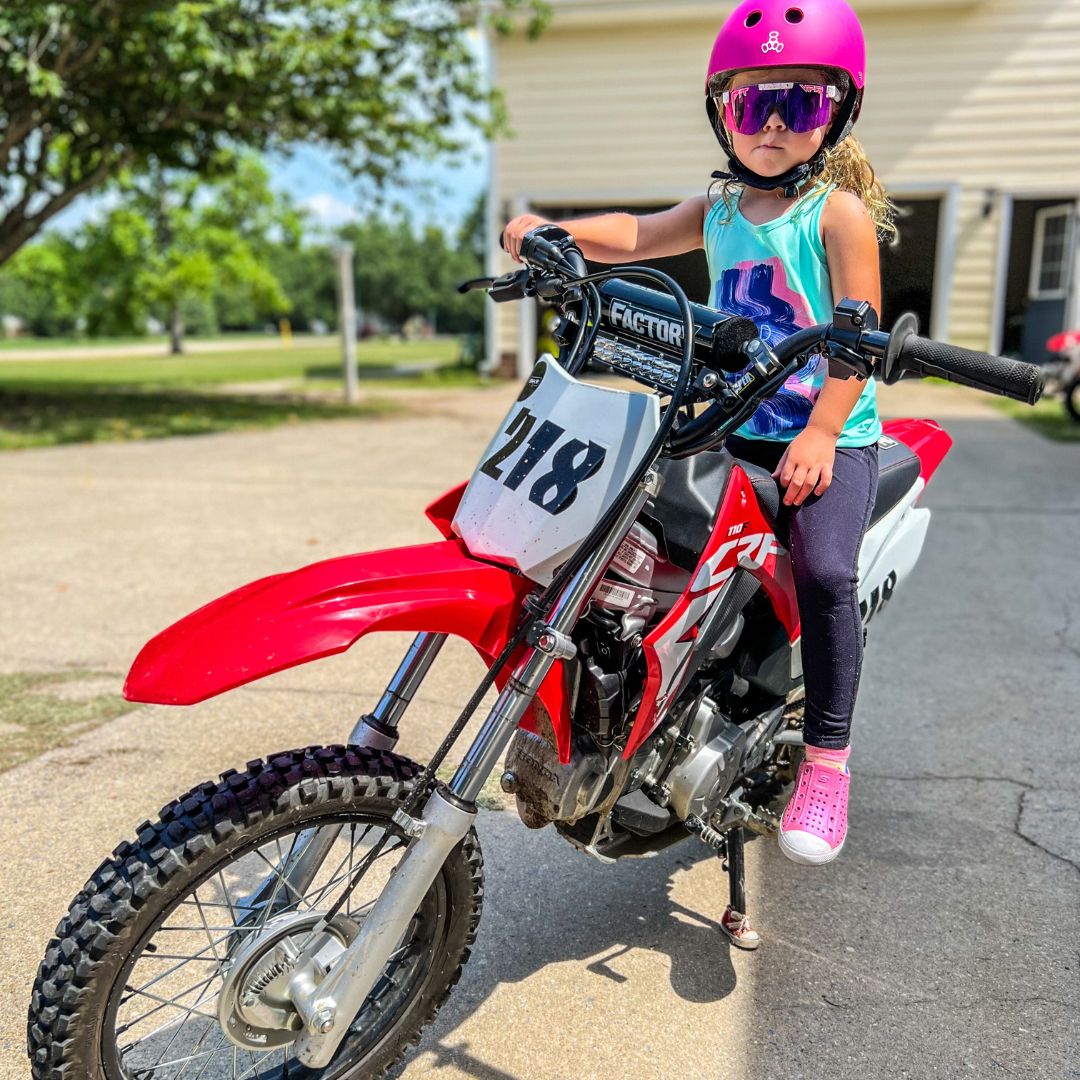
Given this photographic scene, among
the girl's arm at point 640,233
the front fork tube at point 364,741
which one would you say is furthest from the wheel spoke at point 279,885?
the girl's arm at point 640,233

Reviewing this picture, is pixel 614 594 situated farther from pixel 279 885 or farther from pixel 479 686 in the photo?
pixel 279 885

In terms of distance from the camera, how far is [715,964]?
258 centimetres

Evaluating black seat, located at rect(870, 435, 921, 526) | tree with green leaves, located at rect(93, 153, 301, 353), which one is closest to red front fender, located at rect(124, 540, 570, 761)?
black seat, located at rect(870, 435, 921, 526)

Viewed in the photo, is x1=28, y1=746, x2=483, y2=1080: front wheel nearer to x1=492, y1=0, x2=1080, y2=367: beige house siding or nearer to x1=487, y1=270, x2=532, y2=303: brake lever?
x1=487, y1=270, x2=532, y2=303: brake lever

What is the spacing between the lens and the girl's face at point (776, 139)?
2.19 meters

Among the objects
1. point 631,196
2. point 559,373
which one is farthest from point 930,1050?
point 631,196

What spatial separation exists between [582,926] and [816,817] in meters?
0.72

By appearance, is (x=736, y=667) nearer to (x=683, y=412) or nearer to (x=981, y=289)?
(x=683, y=412)

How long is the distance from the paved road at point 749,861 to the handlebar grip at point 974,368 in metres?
1.40

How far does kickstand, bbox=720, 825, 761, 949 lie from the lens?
2635 mm

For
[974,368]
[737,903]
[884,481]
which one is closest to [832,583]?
[884,481]

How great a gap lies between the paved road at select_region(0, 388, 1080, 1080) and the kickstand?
0.04 m

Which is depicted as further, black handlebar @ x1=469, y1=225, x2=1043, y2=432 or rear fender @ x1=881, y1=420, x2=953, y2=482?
rear fender @ x1=881, y1=420, x2=953, y2=482

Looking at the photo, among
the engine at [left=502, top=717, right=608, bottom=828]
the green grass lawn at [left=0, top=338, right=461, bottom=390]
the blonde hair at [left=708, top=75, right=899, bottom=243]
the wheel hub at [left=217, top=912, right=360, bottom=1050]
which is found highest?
the blonde hair at [left=708, top=75, right=899, bottom=243]
